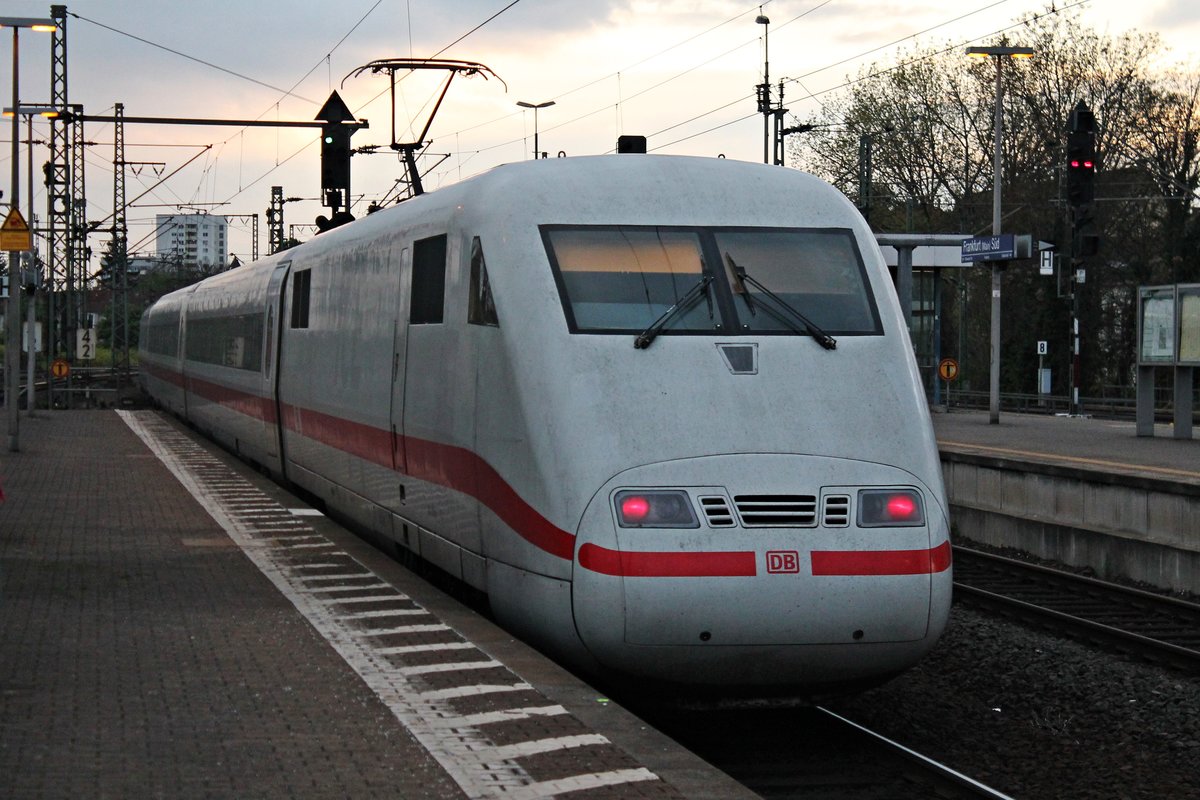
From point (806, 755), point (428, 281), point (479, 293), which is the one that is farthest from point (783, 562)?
point (428, 281)

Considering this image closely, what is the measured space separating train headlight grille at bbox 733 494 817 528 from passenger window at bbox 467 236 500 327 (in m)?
→ 2.10

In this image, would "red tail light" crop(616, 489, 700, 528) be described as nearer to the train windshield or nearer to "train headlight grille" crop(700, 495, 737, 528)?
"train headlight grille" crop(700, 495, 737, 528)

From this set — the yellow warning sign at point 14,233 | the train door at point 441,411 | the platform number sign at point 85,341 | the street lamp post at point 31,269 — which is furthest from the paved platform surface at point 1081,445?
the platform number sign at point 85,341

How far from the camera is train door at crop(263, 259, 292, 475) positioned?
62.0 ft

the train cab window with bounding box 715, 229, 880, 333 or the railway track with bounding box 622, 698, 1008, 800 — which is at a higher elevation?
the train cab window with bounding box 715, 229, 880, 333

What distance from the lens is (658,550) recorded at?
24.9 feet

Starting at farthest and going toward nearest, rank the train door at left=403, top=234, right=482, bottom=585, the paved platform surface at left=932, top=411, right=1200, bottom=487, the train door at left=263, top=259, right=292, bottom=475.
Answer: the paved platform surface at left=932, top=411, right=1200, bottom=487, the train door at left=263, top=259, right=292, bottom=475, the train door at left=403, top=234, right=482, bottom=585

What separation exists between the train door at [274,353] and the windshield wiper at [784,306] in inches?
408

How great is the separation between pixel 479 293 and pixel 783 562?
9.31ft

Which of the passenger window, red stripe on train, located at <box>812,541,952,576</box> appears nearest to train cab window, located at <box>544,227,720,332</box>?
the passenger window

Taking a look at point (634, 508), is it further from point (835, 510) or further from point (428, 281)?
point (428, 281)

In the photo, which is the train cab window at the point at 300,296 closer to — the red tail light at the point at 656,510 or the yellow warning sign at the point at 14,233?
the red tail light at the point at 656,510

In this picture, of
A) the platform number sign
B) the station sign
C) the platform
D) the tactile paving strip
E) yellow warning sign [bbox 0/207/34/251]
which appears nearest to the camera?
the tactile paving strip

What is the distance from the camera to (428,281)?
1093 centimetres
